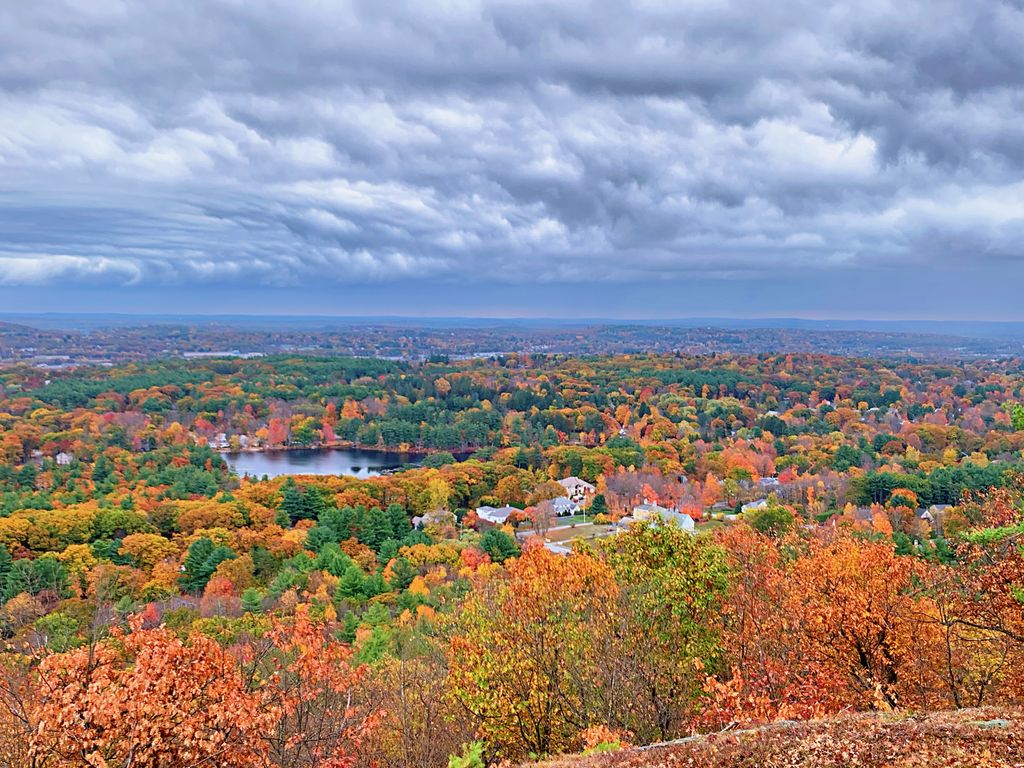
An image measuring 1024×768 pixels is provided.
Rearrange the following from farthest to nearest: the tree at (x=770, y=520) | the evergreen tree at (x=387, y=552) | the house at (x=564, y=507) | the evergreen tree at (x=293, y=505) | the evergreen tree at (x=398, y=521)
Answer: the house at (x=564, y=507) → the evergreen tree at (x=293, y=505) → the evergreen tree at (x=398, y=521) → the evergreen tree at (x=387, y=552) → the tree at (x=770, y=520)

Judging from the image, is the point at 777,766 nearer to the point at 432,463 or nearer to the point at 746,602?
the point at 746,602

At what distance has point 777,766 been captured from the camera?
848 centimetres

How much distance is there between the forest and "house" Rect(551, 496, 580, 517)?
140 centimetres

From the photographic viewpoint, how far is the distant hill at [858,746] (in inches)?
324

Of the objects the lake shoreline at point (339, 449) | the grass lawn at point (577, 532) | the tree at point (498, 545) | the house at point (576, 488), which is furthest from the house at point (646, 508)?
the lake shoreline at point (339, 449)

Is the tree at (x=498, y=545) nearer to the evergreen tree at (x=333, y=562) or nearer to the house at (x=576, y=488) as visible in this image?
the evergreen tree at (x=333, y=562)

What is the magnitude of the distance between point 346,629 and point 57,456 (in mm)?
66745

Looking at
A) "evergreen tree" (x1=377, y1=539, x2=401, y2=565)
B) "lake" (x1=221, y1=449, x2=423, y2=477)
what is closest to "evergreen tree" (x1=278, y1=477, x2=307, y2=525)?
"evergreen tree" (x1=377, y1=539, x2=401, y2=565)

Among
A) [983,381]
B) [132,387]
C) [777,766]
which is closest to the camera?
[777,766]

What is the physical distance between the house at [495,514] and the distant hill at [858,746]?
1932 inches

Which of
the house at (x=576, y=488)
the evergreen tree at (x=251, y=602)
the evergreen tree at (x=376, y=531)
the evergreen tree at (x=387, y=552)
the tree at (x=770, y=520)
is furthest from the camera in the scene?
the house at (x=576, y=488)

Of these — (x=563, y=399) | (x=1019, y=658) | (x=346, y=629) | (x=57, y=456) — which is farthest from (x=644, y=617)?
(x=563, y=399)

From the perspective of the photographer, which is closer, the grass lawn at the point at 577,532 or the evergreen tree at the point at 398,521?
the grass lawn at the point at 577,532

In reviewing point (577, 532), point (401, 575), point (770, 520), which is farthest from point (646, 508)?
point (401, 575)
